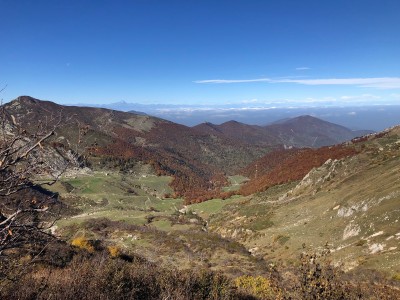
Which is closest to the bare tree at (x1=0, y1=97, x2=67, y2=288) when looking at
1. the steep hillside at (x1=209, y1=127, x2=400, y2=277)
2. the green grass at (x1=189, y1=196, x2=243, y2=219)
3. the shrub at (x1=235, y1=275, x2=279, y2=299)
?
the shrub at (x1=235, y1=275, x2=279, y2=299)

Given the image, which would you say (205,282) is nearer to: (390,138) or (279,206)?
(279,206)

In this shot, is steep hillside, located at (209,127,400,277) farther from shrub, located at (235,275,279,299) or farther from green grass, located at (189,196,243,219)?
green grass, located at (189,196,243,219)

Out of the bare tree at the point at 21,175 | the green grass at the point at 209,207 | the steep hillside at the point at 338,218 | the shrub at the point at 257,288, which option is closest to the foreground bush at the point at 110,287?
the shrub at the point at 257,288

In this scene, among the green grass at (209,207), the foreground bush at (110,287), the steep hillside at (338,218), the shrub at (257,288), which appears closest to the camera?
the foreground bush at (110,287)

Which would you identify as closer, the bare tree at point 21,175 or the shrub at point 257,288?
the bare tree at point 21,175

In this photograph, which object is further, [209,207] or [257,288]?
[209,207]

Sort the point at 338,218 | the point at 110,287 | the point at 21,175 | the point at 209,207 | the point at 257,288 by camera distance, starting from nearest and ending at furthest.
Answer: the point at 21,175 < the point at 110,287 < the point at 257,288 < the point at 338,218 < the point at 209,207

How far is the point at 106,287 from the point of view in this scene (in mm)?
11203

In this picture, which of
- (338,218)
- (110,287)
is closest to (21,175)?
(110,287)

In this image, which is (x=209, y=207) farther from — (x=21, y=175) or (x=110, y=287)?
(x=21, y=175)

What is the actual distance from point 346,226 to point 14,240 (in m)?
36.7

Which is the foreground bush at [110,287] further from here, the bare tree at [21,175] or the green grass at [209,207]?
the green grass at [209,207]

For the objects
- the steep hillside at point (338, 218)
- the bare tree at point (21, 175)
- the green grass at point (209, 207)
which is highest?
the bare tree at point (21, 175)

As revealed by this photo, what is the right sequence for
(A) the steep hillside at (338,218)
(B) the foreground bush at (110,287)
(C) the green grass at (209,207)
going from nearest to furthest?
Answer: (B) the foreground bush at (110,287), (A) the steep hillside at (338,218), (C) the green grass at (209,207)
